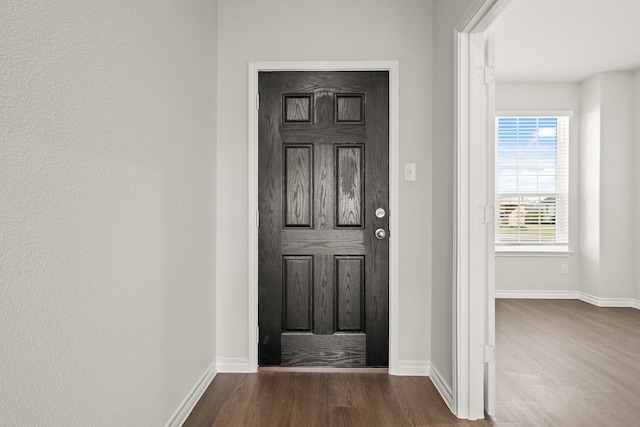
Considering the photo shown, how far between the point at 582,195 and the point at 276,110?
4271 millimetres

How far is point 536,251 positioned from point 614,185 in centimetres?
115

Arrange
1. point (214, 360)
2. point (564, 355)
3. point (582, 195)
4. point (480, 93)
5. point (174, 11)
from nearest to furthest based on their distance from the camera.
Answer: point (174, 11) → point (480, 93) → point (214, 360) → point (564, 355) → point (582, 195)

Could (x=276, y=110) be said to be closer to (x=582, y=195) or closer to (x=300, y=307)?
(x=300, y=307)

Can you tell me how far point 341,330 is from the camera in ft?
8.91

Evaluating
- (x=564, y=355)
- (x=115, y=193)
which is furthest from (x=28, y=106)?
(x=564, y=355)

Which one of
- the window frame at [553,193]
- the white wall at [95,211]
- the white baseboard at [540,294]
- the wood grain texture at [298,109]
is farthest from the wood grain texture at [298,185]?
the white baseboard at [540,294]

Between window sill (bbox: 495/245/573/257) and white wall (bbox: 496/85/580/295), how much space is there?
0.03 meters

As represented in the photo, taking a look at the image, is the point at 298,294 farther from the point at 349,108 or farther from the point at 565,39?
the point at 565,39

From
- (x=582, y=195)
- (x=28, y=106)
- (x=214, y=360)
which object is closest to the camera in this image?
(x=28, y=106)

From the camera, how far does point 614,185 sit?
15.2ft

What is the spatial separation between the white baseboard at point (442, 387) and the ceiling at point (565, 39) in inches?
105

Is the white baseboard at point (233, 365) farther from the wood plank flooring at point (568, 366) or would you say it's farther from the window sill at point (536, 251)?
the window sill at point (536, 251)

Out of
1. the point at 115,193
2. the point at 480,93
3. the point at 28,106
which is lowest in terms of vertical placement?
the point at 115,193

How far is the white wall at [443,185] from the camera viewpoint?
2254 millimetres
